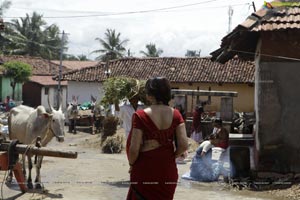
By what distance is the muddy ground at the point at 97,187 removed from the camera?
888 centimetres

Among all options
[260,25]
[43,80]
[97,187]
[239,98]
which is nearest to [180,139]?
[97,187]

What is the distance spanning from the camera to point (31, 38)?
174ft

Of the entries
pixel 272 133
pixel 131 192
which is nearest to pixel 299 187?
pixel 272 133

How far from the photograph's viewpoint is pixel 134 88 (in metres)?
10.9

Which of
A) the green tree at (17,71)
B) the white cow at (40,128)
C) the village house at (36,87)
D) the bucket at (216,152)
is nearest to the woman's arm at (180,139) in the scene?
the white cow at (40,128)

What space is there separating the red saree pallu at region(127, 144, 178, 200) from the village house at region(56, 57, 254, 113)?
2403 centimetres

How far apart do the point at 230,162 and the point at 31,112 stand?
15.3 feet

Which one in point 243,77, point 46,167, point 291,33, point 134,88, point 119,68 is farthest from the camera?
point 119,68

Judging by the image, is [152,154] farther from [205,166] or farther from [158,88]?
[205,166]

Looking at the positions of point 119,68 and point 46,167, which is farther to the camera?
point 119,68

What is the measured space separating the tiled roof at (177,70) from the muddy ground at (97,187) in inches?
719

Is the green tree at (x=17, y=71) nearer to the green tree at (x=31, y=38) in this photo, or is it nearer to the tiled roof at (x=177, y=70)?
the tiled roof at (x=177, y=70)

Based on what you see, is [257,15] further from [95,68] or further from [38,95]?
[38,95]

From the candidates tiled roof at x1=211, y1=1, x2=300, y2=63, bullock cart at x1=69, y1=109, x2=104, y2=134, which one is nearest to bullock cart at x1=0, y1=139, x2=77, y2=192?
tiled roof at x1=211, y1=1, x2=300, y2=63
